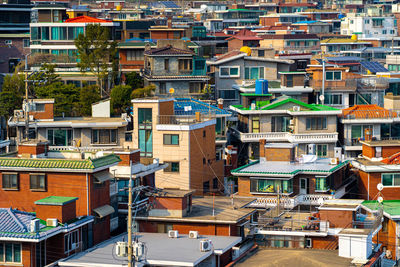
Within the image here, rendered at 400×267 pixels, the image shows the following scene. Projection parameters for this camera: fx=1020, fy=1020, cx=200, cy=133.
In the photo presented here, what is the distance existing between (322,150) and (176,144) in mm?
12889

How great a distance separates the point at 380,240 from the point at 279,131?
1751cm

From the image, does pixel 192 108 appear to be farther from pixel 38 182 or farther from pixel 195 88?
pixel 38 182

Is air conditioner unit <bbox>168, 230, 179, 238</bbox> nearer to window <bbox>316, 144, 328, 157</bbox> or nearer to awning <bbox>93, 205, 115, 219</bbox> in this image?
awning <bbox>93, 205, 115, 219</bbox>

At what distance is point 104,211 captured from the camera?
39.3 meters

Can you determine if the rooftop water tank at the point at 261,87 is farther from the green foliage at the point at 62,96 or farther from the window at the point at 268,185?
the window at the point at 268,185

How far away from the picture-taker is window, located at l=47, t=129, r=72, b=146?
56.2m

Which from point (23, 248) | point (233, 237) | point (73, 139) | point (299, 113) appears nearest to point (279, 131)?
point (299, 113)

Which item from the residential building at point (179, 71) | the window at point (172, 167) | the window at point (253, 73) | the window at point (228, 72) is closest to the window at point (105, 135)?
the window at point (172, 167)

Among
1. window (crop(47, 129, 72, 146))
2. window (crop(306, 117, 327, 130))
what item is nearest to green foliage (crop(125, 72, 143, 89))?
window (crop(306, 117, 327, 130))

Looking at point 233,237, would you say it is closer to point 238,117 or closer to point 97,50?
→ point 238,117

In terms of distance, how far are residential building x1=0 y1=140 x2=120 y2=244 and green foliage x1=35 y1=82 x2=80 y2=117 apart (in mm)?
24669

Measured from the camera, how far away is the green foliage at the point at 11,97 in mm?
67125

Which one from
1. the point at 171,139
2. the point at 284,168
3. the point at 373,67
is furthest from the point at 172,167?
the point at 373,67

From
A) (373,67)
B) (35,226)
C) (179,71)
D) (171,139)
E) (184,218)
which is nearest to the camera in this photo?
(35,226)
